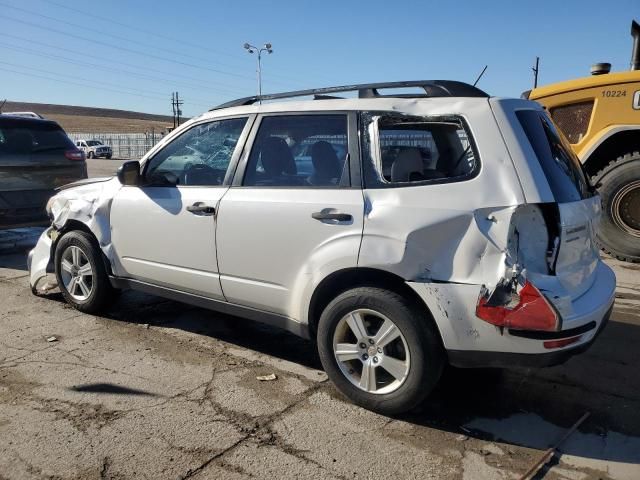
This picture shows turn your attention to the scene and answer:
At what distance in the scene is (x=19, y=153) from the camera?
769cm

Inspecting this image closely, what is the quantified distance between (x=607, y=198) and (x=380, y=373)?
5.30 metres

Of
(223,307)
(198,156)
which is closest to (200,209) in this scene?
(198,156)

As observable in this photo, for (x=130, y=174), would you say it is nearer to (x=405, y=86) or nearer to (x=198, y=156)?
(x=198, y=156)

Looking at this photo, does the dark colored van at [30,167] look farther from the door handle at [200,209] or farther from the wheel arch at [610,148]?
the wheel arch at [610,148]

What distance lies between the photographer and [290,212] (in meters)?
3.61

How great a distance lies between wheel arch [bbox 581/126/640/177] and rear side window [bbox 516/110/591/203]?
13.7 feet

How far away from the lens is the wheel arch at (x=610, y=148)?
Result: 729cm

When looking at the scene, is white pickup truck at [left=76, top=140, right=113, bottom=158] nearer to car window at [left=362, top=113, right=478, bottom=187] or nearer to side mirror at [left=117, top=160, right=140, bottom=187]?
side mirror at [left=117, top=160, right=140, bottom=187]

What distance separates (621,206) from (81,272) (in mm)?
6359

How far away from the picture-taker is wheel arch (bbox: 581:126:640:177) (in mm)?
7289

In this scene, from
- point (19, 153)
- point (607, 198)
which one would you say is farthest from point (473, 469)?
point (19, 153)

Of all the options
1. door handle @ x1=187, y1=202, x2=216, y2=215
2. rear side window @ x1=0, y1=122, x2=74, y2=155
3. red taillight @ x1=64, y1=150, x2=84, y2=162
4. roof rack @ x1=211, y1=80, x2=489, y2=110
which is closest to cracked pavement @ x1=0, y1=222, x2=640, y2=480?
door handle @ x1=187, y1=202, x2=216, y2=215

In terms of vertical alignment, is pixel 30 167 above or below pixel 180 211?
above

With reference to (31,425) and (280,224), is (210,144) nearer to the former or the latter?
(280,224)
